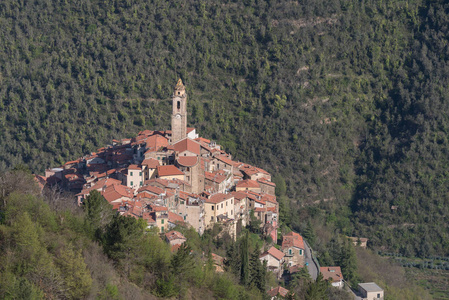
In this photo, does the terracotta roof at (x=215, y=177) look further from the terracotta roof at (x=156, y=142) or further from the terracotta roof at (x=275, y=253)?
the terracotta roof at (x=275, y=253)

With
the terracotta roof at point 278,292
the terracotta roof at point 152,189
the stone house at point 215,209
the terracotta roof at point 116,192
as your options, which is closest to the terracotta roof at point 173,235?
the terracotta roof at point 152,189

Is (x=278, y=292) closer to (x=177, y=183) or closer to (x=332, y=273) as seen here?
(x=332, y=273)

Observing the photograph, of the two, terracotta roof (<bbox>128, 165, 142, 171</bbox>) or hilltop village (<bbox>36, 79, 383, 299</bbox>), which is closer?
hilltop village (<bbox>36, 79, 383, 299</bbox>)

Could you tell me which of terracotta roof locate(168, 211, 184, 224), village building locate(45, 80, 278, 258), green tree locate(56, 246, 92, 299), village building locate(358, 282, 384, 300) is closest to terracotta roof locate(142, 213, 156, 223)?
village building locate(45, 80, 278, 258)

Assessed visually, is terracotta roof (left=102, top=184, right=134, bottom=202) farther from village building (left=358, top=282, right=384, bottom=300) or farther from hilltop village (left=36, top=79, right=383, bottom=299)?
village building (left=358, top=282, right=384, bottom=300)

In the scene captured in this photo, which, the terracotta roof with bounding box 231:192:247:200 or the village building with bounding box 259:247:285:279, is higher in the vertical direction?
the terracotta roof with bounding box 231:192:247:200

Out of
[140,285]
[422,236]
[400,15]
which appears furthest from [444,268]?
[140,285]

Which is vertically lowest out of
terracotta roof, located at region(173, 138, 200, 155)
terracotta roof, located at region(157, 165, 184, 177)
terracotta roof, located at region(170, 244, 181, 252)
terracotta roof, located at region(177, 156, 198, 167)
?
terracotta roof, located at region(170, 244, 181, 252)

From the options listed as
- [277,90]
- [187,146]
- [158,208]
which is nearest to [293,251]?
[187,146]

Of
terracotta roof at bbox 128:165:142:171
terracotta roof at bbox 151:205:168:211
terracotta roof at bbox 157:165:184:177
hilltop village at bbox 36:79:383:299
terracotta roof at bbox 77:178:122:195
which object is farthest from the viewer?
terracotta roof at bbox 128:165:142:171
